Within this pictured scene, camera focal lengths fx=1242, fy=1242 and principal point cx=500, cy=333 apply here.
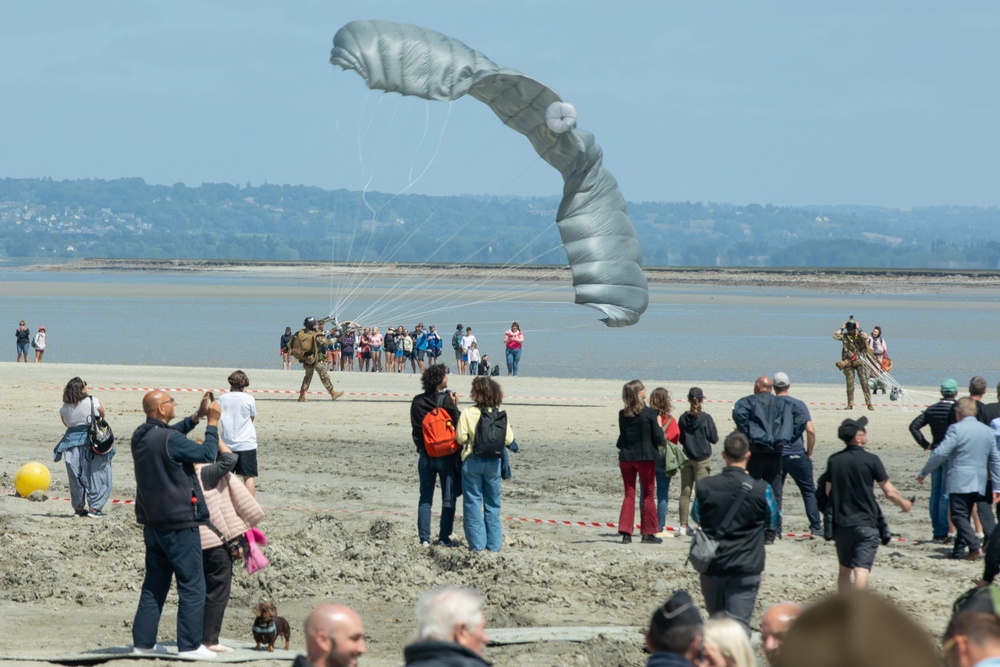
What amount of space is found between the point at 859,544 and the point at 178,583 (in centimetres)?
406

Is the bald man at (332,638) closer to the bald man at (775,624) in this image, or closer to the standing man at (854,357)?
the bald man at (775,624)

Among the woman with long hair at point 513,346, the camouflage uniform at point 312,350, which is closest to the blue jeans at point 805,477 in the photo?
the camouflage uniform at point 312,350

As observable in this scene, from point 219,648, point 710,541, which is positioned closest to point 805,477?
point 710,541

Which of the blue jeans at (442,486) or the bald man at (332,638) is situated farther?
the blue jeans at (442,486)

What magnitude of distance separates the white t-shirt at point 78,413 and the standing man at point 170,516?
411cm

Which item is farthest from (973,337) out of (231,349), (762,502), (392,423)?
(762,502)

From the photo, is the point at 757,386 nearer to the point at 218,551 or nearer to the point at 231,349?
the point at 218,551

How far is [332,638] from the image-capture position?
13.0 ft

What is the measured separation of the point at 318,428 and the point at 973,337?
3867 centimetres

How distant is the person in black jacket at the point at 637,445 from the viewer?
9633mm

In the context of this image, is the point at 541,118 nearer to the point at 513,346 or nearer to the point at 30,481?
the point at 30,481

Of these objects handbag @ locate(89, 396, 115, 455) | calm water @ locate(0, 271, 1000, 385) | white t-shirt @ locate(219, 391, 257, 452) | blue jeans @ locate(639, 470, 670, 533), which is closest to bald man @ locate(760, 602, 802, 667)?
blue jeans @ locate(639, 470, 670, 533)

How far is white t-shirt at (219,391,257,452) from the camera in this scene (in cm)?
984

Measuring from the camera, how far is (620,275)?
61.4ft
